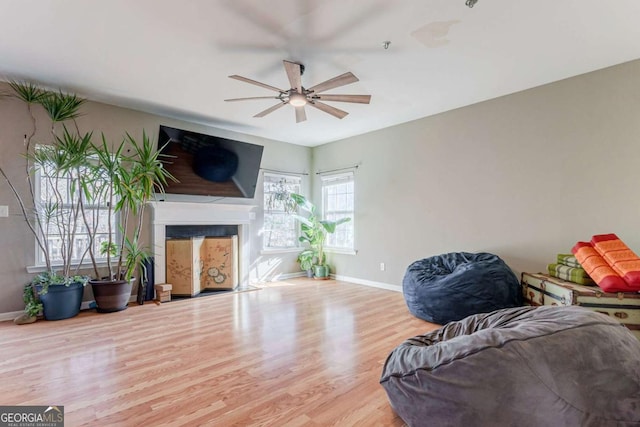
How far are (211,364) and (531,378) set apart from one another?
2.08m

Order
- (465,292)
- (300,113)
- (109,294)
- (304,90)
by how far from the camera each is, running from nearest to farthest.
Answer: (304,90), (465,292), (300,113), (109,294)

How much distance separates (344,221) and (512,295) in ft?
9.46

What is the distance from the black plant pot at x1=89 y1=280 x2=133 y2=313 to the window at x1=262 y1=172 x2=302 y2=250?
241 cm

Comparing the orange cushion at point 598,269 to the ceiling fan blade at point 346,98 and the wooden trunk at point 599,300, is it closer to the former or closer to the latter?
the wooden trunk at point 599,300

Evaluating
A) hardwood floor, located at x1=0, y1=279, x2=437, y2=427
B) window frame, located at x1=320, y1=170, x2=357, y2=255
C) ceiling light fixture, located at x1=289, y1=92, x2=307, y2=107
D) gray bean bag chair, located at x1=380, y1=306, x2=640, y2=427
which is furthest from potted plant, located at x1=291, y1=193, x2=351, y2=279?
gray bean bag chair, located at x1=380, y1=306, x2=640, y2=427

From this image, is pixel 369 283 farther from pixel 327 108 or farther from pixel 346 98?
pixel 346 98

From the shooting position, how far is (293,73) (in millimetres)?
2646

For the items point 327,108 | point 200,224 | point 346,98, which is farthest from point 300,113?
point 200,224

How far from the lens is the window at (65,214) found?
12.2 feet

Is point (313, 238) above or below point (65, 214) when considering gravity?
below

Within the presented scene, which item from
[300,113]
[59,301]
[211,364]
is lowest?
[211,364]

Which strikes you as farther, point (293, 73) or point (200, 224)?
point (200, 224)

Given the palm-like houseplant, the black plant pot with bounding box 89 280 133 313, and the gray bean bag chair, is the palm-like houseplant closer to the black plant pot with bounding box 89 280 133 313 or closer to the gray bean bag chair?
the black plant pot with bounding box 89 280 133 313

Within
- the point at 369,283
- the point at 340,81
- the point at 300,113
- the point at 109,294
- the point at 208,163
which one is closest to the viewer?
the point at 340,81
